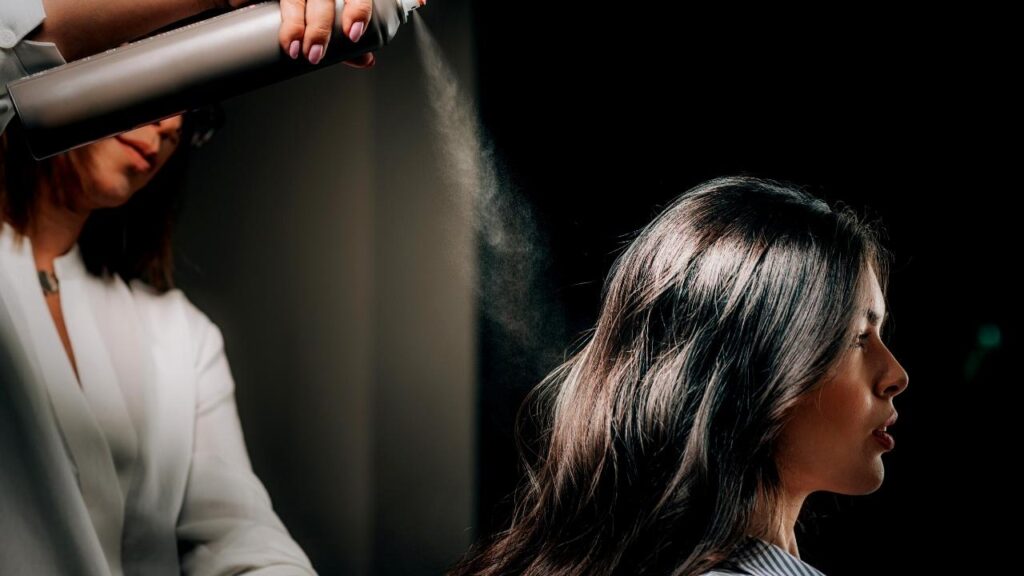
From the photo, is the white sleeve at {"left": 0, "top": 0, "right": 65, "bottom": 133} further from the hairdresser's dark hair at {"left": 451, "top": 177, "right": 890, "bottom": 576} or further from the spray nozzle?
the hairdresser's dark hair at {"left": 451, "top": 177, "right": 890, "bottom": 576}

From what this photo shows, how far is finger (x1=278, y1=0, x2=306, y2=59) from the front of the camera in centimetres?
86

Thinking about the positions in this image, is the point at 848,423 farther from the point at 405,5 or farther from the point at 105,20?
the point at 105,20

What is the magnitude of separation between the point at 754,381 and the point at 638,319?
116mm

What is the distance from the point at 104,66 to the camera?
2.87 feet

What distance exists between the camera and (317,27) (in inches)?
33.6

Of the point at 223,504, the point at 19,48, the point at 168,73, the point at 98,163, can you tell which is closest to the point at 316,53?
the point at 168,73

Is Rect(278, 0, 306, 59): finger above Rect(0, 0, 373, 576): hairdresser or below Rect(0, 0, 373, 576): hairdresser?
above

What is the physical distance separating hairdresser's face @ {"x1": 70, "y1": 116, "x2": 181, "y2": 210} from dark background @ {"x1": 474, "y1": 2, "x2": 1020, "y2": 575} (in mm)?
383

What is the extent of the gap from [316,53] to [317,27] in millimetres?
22

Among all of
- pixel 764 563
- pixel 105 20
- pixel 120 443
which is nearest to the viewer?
pixel 764 563

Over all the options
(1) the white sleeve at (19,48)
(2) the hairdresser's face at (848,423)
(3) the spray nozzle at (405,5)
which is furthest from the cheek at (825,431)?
(1) the white sleeve at (19,48)

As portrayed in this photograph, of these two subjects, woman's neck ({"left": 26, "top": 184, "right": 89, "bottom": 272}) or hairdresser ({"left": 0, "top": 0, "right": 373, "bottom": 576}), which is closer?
hairdresser ({"left": 0, "top": 0, "right": 373, "bottom": 576})

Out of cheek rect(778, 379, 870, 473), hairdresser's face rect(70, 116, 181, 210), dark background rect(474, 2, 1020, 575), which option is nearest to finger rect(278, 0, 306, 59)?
dark background rect(474, 2, 1020, 575)

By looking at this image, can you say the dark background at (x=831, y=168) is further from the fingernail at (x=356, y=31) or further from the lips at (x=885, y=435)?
the fingernail at (x=356, y=31)
